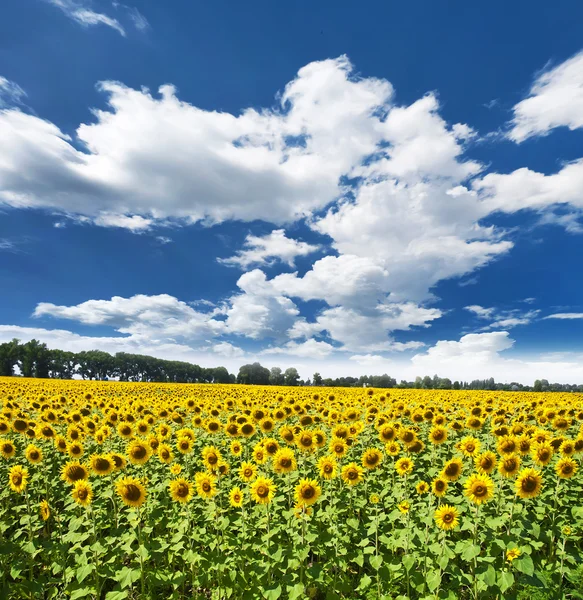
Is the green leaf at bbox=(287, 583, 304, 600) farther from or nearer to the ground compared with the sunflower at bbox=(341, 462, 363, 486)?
nearer to the ground

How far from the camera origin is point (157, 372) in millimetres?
145000

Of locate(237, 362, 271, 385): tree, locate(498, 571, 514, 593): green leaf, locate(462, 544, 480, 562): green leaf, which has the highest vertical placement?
locate(237, 362, 271, 385): tree

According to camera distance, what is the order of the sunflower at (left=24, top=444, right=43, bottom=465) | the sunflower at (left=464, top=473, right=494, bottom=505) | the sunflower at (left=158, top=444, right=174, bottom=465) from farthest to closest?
the sunflower at (left=24, top=444, right=43, bottom=465) < the sunflower at (left=158, top=444, right=174, bottom=465) < the sunflower at (left=464, top=473, right=494, bottom=505)

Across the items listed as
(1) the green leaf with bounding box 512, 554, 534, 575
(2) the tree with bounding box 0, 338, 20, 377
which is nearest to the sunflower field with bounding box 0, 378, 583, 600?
(1) the green leaf with bounding box 512, 554, 534, 575

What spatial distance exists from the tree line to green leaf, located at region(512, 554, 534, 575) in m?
91.5

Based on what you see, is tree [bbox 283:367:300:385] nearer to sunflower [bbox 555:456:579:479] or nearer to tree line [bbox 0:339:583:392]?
tree line [bbox 0:339:583:392]

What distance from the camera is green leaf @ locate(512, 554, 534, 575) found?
5301 millimetres

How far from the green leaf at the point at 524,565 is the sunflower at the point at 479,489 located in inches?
33.0

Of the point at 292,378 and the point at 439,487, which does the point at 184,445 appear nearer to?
the point at 439,487

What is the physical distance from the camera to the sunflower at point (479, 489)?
6.02 metres

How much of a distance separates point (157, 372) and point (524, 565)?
152788 mm

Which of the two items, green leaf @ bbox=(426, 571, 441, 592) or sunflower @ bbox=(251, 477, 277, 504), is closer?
green leaf @ bbox=(426, 571, 441, 592)

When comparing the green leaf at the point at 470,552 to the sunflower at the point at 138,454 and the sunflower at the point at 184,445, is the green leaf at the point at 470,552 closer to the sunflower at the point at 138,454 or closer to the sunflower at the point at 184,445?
the sunflower at the point at 138,454

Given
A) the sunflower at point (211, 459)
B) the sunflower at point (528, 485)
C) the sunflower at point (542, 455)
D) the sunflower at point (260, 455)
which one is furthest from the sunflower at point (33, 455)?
the sunflower at point (542, 455)
